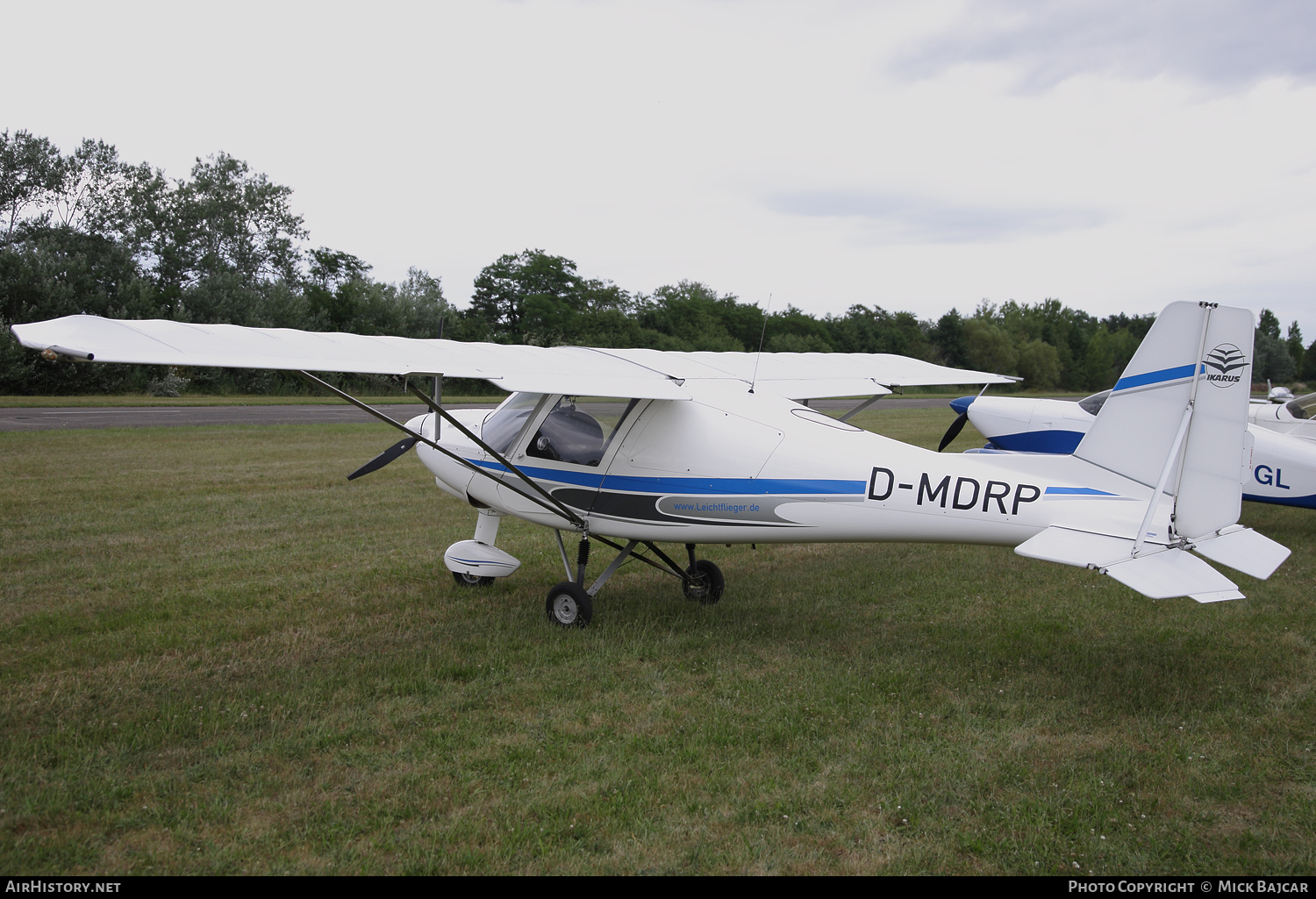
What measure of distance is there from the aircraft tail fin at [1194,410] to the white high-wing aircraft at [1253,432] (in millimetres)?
4724

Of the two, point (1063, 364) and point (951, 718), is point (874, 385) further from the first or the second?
point (1063, 364)

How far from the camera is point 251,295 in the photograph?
34.7 m

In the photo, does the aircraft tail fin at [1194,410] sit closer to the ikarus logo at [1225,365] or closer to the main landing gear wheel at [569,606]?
the ikarus logo at [1225,365]

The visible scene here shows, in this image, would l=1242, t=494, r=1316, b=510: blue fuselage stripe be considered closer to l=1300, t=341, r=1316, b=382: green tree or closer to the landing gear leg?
the landing gear leg

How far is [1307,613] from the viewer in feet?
20.0

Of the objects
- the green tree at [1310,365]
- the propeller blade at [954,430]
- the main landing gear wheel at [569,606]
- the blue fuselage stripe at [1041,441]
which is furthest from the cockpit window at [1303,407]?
the green tree at [1310,365]

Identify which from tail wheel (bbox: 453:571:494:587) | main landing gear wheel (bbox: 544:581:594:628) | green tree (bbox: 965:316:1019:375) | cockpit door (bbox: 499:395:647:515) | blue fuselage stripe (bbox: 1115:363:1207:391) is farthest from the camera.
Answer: green tree (bbox: 965:316:1019:375)

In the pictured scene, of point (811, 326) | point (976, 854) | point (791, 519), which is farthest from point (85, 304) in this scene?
point (811, 326)

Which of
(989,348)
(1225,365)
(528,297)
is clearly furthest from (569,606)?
(989,348)

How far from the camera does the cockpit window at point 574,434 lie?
19.3 feet

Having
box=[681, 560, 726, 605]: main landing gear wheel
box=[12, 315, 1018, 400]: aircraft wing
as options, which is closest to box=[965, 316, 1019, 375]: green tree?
box=[12, 315, 1018, 400]: aircraft wing

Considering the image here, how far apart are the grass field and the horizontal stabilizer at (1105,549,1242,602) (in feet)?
2.56

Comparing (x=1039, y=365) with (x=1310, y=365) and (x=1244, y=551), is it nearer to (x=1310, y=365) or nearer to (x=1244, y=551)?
(x=1310, y=365)

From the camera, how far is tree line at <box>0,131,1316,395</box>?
29.9 metres
